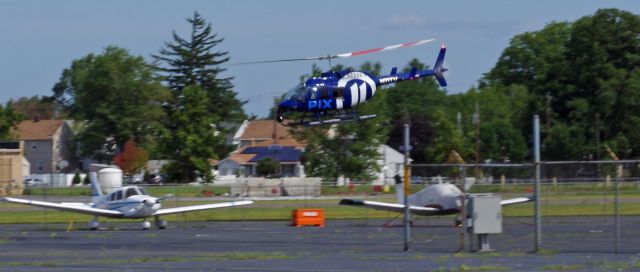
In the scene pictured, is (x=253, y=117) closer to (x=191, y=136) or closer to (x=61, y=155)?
(x=61, y=155)

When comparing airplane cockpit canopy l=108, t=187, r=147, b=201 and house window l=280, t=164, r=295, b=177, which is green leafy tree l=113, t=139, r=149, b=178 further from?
airplane cockpit canopy l=108, t=187, r=147, b=201

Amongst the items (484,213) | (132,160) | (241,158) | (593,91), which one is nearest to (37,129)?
(241,158)

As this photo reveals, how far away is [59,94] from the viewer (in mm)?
185125

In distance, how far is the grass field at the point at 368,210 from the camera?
114 feet

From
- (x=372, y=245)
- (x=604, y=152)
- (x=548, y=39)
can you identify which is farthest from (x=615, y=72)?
(x=372, y=245)

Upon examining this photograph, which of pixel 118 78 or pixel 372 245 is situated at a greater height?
pixel 118 78

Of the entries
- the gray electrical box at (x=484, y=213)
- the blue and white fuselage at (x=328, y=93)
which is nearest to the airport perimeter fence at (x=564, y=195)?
the gray electrical box at (x=484, y=213)

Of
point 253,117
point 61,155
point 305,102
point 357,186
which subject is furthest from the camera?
point 253,117

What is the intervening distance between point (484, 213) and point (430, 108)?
10974cm

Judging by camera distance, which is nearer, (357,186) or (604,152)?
(357,186)

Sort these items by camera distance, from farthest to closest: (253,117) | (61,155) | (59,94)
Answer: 1. (59,94)
2. (253,117)
3. (61,155)

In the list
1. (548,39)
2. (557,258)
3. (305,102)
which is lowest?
(557,258)

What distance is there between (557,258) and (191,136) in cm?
7431

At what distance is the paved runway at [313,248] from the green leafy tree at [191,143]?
175ft
